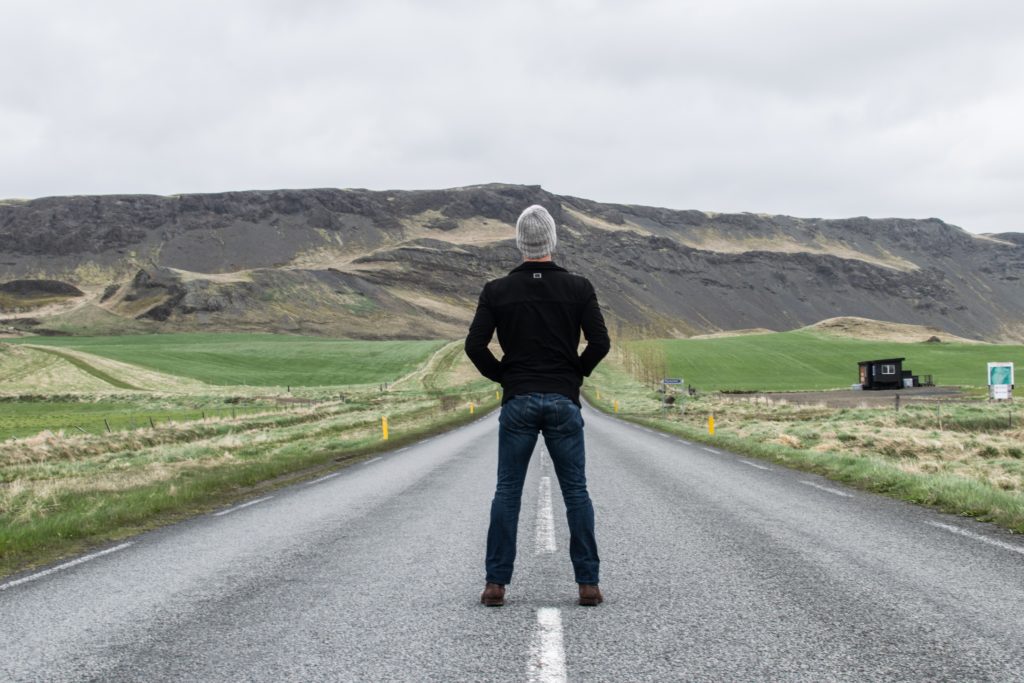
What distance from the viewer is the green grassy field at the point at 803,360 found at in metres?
93.1

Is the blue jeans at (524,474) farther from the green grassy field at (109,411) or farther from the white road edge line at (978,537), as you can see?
the green grassy field at (109,411)

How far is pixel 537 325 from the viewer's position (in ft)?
18.2

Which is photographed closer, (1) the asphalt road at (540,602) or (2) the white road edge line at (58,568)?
(1) the asphalt road at (540,602)

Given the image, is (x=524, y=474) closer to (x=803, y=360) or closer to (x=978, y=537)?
(x=978, y=537)

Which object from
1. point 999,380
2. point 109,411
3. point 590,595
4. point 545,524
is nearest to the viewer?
point 590,595

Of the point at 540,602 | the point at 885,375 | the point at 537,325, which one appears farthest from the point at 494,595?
the point at 885,375

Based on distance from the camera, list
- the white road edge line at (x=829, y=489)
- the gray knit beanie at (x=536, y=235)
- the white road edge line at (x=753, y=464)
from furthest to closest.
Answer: the white road edge line at (x=753, y=464) → the white road edge line at (x=829, y=489) → the gray knit beanie at (x=536, y=235)

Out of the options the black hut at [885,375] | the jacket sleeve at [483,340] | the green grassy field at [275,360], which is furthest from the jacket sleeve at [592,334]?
the green grassy field at [275,360]

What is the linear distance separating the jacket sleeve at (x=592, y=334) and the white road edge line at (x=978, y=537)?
4.59 m

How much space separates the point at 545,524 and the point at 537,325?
3.95 m

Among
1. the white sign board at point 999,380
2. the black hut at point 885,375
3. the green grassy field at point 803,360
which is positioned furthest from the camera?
the green grassy field at point 803,360

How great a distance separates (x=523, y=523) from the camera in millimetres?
8984

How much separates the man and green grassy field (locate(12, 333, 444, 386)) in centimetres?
8099

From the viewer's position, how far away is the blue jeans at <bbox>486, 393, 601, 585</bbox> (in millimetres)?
5395
